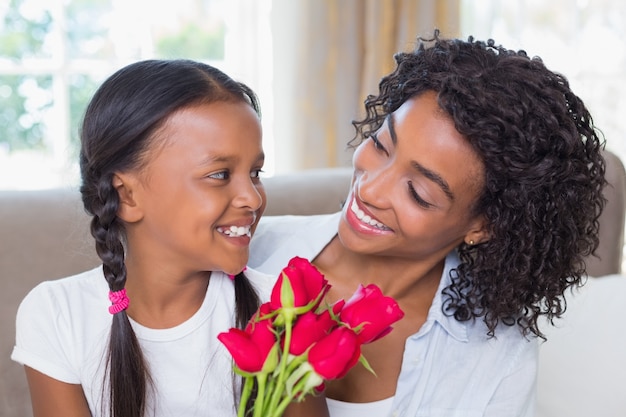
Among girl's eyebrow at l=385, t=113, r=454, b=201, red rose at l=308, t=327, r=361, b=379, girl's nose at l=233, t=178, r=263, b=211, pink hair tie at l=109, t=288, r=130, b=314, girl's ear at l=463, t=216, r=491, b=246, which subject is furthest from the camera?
girl's ear at l=463, t=216, r=491, b=246

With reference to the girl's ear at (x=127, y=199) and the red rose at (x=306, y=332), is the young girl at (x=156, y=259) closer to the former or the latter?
the girl's ear at (x=127, y=199)

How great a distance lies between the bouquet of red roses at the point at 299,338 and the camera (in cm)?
86

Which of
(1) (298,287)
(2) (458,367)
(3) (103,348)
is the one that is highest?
(1) (298,287)

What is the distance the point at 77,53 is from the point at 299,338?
9.18 feet

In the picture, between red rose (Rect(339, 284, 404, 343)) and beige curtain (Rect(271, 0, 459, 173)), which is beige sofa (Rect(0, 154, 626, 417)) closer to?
red rose (Rect(339, 284, 404, 343))

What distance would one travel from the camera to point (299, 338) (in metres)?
0.87

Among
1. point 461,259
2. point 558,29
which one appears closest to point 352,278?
point 461,259

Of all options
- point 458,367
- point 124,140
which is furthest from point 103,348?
point 458,367

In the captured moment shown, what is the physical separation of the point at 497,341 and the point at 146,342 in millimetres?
745

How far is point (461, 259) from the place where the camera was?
1.81m

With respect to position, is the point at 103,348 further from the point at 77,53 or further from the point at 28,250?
the point at 77,53

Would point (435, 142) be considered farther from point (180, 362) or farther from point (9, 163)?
point (9, 163)

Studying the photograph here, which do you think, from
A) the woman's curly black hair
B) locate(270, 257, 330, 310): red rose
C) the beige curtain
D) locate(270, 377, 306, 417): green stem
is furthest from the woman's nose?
the beige curtain

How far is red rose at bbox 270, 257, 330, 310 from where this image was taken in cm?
90
